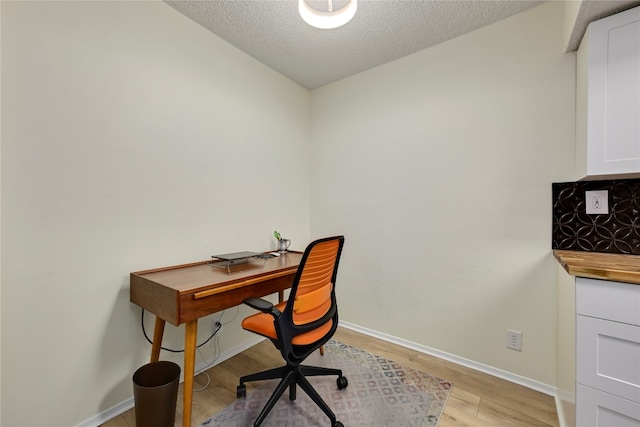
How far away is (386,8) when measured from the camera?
1.75m

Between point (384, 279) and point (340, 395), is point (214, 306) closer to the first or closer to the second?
point (340, 395)

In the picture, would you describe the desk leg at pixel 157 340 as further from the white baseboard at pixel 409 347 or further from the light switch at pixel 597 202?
the light switch at pixel 597 202

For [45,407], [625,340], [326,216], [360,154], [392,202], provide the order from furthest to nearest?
[326,216] < [360,154] < [392,202] < [45,407] < [625,340]

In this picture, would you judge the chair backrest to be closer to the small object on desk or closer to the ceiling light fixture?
the small object on desk

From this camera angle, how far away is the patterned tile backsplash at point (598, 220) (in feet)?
4.88

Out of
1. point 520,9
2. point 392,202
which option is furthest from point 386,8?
point 392,202

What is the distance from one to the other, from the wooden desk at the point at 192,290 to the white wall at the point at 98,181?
0.51 ft

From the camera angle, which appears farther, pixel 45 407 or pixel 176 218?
pixel 176 218

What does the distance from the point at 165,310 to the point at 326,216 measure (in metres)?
1.75

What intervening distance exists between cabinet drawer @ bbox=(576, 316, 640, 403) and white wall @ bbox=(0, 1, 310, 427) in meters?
2.12

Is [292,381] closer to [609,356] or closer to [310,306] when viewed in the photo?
[310,306]

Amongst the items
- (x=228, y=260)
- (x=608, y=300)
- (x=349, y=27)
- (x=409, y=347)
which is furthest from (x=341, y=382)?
(x=349, y=27)

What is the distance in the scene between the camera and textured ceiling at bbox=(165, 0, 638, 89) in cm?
172

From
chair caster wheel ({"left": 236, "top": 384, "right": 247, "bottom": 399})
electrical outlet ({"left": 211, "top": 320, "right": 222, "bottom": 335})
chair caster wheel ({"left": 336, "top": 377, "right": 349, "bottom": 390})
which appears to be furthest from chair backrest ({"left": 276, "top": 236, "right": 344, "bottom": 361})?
electrical outlet ({"left": 211, "top": 320, "right": 222, "bottom": 335})
